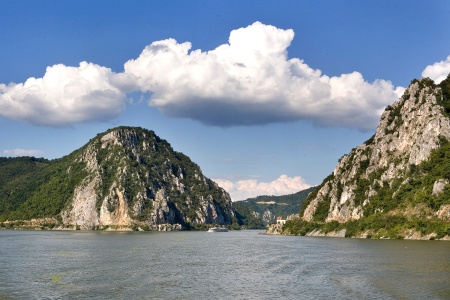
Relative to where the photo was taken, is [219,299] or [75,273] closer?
[219,299]

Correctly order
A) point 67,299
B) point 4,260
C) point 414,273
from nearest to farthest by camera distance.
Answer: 1. point 67,299
2. point 414,273
3. point 4,260

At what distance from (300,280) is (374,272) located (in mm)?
16092

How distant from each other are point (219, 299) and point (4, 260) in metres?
65.0

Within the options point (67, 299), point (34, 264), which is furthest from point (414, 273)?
point (34, 264)

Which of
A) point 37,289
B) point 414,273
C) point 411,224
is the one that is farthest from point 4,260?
point 411,224

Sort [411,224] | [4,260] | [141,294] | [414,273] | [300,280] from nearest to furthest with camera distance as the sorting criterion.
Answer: [141,294] < [300,280] < [414,273] < [4,260] < [411,224]

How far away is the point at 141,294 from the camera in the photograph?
206 feet

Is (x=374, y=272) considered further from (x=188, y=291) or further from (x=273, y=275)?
(x=188, y=291)

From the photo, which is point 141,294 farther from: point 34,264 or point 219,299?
point 34,264

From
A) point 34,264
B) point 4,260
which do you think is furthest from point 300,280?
point 4,260

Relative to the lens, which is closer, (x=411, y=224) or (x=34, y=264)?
(x=34, y=264)

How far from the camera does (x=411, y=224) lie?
634 ft

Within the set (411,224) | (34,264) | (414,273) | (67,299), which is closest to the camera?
(67,299)

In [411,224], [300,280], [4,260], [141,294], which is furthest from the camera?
[411,224]
